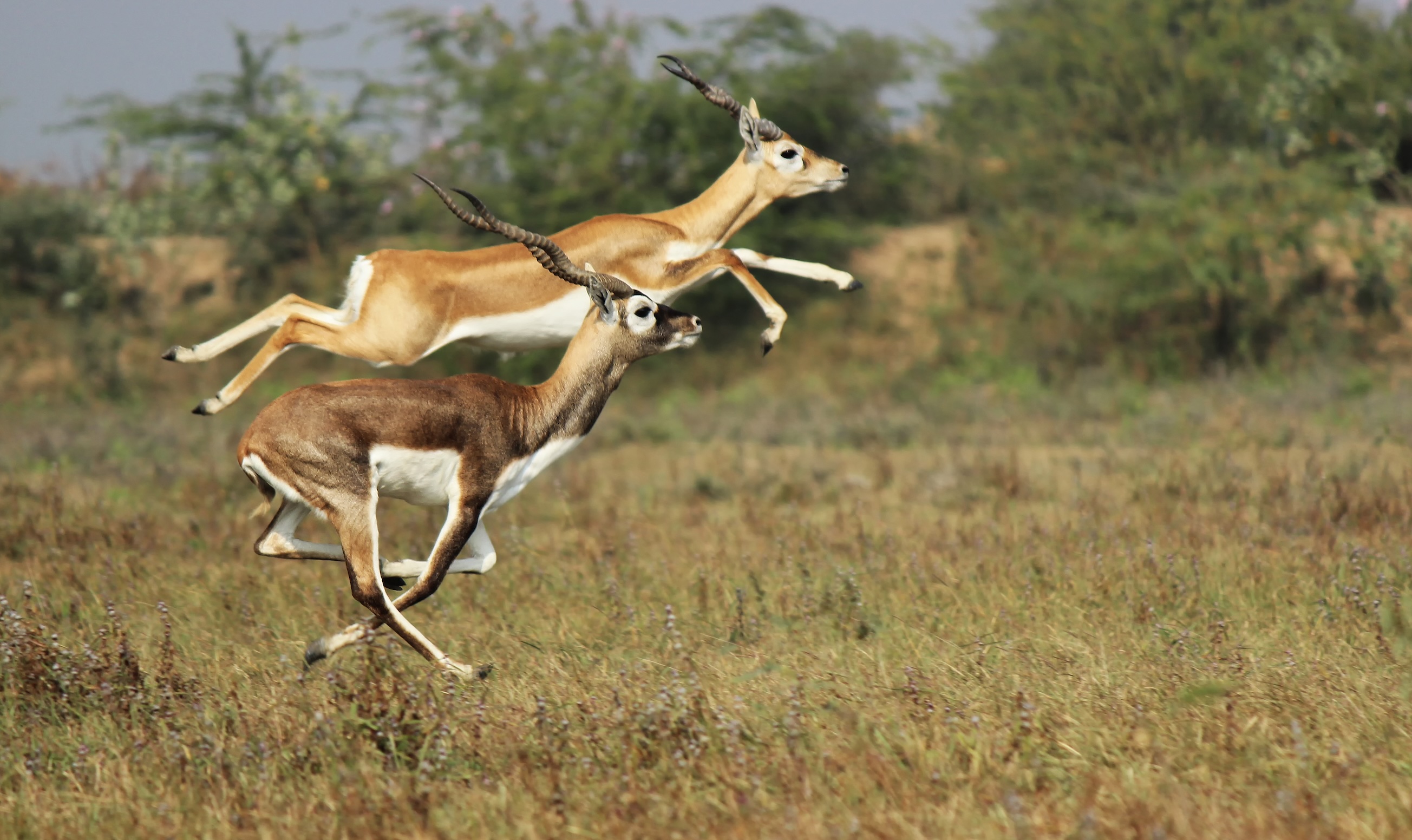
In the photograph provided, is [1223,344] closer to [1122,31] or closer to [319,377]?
[1122,31]

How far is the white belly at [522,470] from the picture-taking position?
5.46 m

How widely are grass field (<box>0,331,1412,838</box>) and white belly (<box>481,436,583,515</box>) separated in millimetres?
698

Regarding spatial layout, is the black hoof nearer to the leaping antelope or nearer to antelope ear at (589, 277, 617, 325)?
the leaping antelope

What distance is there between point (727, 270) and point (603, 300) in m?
0.82

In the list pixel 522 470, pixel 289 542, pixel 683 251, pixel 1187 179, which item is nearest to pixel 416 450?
pixel 522 470

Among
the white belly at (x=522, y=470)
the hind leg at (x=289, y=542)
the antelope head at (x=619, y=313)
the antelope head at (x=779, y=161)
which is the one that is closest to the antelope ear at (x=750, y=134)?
the antelope head at (x=779, y=161)

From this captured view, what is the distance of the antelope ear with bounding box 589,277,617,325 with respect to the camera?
18.4ft

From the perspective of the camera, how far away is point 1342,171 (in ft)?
64.1

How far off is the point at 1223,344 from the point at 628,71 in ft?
33.0

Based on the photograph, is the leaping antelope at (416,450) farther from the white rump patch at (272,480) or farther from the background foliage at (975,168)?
the background foliage at (975,168)

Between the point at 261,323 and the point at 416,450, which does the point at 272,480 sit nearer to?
the point at 416,450

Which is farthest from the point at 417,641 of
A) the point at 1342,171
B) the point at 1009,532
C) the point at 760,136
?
the point at 1342,171

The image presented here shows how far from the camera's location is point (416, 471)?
5273mm

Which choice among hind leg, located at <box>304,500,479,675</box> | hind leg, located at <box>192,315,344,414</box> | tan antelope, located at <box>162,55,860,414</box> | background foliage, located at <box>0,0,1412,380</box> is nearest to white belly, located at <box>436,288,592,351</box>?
tan antelope, located at <box>162,55,860,414</box>
